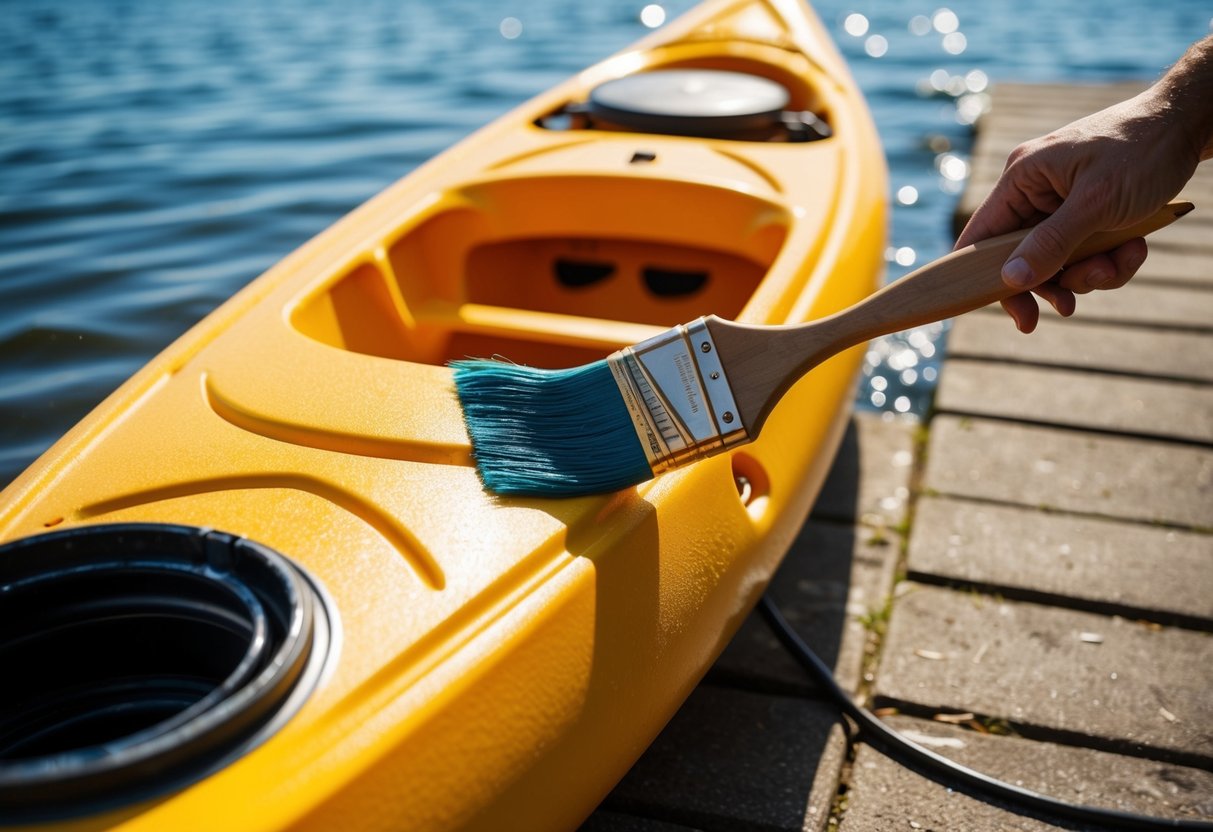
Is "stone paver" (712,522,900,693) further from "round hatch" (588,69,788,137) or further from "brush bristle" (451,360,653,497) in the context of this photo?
"round hatch" (588,69,788,137)

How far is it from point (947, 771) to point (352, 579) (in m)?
1.03

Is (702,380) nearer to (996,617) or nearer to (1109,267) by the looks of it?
(1109,267)

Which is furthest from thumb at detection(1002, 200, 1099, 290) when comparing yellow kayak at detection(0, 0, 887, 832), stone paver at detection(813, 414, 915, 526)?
stone paver at detection(813, 414, 915, 526)

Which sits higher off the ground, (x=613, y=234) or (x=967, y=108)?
(x=613, y=234)

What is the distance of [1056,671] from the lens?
1.97 meters

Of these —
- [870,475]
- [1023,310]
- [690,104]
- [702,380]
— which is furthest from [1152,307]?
[702,380]

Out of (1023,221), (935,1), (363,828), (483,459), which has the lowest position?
(935,1)

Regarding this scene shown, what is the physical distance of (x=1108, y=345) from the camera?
10.7 feet

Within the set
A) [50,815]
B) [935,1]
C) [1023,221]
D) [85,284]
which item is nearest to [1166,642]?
[1023,221]

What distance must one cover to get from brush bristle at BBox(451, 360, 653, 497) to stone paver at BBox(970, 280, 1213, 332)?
238 centimetres

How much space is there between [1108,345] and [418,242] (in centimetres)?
213

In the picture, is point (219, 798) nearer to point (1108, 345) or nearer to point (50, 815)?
point (50, 815)

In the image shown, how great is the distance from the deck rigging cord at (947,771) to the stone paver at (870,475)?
1.91 feet

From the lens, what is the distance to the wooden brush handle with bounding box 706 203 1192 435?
4.72 feet
